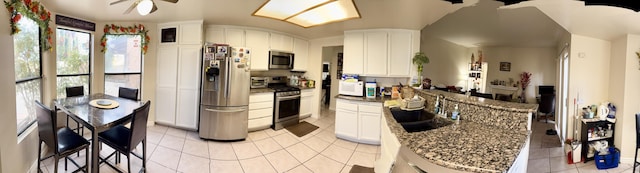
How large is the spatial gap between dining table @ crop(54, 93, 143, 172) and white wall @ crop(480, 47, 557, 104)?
353 inches

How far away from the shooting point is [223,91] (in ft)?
11.3

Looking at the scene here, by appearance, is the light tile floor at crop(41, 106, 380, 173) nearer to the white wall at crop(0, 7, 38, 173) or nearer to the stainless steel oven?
the stainless steel oven

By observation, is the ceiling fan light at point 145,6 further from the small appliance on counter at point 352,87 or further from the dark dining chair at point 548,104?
the dark dining chair at point 548,104

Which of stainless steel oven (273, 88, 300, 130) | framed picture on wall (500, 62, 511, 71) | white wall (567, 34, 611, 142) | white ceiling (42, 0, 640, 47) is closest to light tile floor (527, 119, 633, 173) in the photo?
white wall (567, 34, 611, 142)

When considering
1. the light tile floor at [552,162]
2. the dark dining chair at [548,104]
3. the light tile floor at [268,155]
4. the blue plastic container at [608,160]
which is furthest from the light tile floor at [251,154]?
the dark dining chair at [548,104]

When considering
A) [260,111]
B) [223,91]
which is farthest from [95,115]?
[260,111]

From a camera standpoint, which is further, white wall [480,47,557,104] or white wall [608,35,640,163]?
white wall [480,47,557,104]

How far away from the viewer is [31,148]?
241 centimetres

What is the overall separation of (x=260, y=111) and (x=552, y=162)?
417 cm

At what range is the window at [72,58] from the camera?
345 centimetres

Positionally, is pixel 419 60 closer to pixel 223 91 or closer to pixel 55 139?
pixel 223 91

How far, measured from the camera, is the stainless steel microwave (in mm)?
4516

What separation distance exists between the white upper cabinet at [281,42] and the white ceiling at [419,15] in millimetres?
214

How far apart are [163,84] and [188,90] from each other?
0.54 metres
